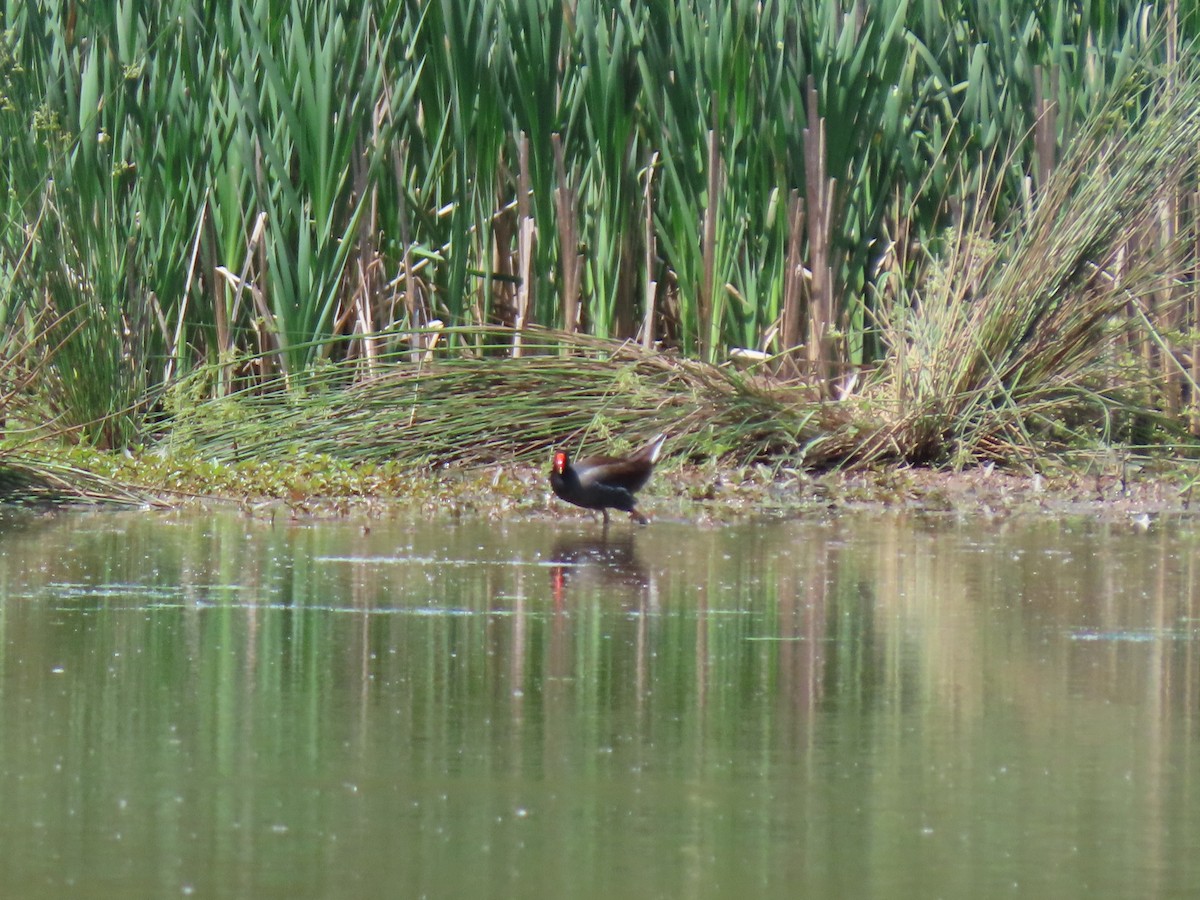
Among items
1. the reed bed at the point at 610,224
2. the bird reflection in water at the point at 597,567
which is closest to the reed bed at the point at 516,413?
the reed bed at the point at 610,224

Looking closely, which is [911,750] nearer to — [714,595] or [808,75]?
[714,595]

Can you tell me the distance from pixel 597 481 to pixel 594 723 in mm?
3743

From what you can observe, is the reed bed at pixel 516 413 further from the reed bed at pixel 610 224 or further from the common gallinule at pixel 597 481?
the common gallinule at pixel 597 481

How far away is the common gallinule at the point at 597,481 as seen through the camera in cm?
793

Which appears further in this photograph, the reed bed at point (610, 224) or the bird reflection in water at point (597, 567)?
the reed bed at point (610, 224)

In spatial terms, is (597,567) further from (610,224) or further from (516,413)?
(610,224)

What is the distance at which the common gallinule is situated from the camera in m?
7.93

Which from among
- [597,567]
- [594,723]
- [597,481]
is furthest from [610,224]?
[594,723]

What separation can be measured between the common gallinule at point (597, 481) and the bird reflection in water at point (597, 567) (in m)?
0.28

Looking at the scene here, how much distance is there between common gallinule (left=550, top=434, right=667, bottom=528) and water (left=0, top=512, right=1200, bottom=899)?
0.88 m

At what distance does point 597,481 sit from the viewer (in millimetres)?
7953

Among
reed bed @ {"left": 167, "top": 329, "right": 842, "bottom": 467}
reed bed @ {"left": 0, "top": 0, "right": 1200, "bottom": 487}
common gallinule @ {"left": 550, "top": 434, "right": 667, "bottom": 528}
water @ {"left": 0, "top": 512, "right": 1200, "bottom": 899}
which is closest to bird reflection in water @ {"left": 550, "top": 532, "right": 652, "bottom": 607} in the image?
water @ {"left": 0, "top": 512, "right": 1200, "bottom": 899}

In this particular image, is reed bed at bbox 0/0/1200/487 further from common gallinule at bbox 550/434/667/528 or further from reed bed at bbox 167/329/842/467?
common gallinule at bbox 550/434/667/528

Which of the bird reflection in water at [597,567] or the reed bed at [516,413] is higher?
the reed bed at [516,413]
